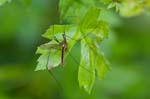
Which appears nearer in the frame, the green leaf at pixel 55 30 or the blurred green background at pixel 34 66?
the green leaf at pixel 55 30

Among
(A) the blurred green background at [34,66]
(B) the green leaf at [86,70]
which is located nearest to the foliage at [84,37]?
(B) the green leaf at [86,70]

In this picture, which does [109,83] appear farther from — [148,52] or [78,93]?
[148,52]

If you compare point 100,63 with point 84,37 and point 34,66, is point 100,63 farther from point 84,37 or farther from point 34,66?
point 34,66

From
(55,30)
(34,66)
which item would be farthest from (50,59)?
(34,66)

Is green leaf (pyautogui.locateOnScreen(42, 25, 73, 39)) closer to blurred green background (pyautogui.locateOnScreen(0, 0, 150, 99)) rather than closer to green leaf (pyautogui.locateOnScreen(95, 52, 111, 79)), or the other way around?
green leaf (pyautogui.locateOnScreen(95, 52, 111, 79))

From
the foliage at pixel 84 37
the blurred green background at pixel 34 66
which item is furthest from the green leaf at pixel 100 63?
the blurred green background at pixel 34 66

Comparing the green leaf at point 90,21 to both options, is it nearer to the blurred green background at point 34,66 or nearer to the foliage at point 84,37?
the foliage at point 84,37

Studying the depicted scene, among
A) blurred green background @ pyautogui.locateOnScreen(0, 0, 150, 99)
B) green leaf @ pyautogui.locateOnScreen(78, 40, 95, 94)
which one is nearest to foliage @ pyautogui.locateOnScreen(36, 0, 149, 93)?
green leaf @ pyautogui.locateOnScreen(78, 40, 95, 94)

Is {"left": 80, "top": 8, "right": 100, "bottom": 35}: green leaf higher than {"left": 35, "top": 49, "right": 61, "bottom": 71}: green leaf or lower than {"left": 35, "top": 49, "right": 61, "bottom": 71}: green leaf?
higher

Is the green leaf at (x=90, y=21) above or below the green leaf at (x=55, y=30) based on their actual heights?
above
